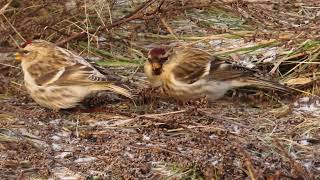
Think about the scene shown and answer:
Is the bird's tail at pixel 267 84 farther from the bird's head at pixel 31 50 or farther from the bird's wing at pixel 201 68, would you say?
the bird's head at pixel 31 50

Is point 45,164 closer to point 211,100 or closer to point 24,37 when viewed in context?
point 211,100

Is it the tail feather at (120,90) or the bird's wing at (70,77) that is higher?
the bird's wing at (70,77)

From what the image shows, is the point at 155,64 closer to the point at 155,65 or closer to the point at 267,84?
the point at 155,65

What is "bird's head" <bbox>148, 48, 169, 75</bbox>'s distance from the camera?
5223 mm

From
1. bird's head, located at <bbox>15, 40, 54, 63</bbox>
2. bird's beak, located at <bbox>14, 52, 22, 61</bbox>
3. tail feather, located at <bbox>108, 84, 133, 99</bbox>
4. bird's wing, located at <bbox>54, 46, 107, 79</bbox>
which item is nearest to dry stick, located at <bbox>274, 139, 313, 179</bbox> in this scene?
tail feather, located at <bbox>108, 84, 133, 99</bbox>

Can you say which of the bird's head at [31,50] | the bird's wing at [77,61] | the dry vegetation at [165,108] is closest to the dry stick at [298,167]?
the dry vegetation at [165,108]

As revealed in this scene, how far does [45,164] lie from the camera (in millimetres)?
4203

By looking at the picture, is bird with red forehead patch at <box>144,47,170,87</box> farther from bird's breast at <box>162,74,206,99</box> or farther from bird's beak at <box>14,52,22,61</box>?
bird's beak at <box>14,52,22,61</box>

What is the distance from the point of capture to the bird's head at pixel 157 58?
5223 mm

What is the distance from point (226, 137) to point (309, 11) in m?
2.46

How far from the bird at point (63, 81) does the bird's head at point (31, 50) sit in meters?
0.05

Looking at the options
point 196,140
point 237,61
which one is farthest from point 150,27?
point 196,140

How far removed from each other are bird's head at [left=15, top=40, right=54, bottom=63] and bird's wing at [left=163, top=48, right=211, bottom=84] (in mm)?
817

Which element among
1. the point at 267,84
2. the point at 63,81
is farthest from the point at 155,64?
the point at 267,84
